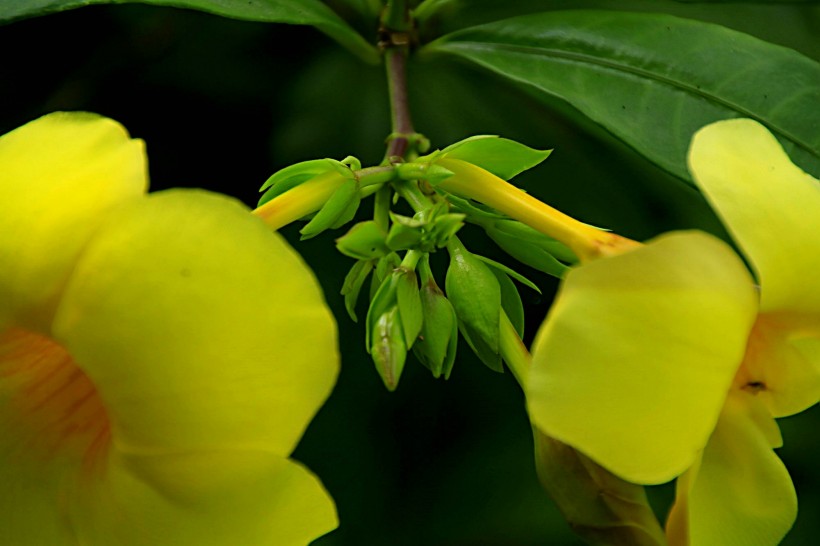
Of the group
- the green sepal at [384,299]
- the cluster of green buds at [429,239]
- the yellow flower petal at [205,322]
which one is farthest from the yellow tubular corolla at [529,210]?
the yellow flower petal at [205,322]

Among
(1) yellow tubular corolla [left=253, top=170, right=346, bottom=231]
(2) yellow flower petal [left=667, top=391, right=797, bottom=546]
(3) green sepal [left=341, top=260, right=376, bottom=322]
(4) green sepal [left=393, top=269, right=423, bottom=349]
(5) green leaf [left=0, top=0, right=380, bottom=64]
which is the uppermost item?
(5) green leaf [left=0, top=0, right=380, bottom=64]

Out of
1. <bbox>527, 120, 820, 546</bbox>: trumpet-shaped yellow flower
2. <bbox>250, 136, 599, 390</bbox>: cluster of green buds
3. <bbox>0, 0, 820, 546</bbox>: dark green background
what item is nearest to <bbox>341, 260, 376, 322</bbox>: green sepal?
<bbox>250, 136, 599, 390</bbox>: cluster of green buds

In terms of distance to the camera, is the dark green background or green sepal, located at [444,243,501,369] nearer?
green sepal, located at [444,243,501,369]

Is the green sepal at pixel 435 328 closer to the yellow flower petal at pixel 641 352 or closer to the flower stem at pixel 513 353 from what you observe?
the flower stem at pixel 513 353

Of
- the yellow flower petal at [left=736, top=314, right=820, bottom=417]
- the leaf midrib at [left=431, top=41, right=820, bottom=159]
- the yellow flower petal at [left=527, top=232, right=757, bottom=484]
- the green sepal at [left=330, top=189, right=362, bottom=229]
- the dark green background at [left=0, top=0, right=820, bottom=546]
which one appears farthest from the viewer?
the dark green background at [left=0, top=0, right=820, bottom=546]

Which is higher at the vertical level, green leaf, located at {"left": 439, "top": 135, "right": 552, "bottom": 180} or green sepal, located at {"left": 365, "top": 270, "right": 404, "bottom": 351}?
green leaf, located at {"left": 439, "top": 135, "right": 552, "bottom": 180}

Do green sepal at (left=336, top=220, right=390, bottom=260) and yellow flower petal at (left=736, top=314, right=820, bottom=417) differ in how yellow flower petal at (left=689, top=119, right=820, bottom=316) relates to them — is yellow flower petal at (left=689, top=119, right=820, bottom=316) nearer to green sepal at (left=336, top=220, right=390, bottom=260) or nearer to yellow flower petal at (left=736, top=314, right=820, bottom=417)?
yellow flower petal at (left=736, top=314, right=820, bottom=417)
